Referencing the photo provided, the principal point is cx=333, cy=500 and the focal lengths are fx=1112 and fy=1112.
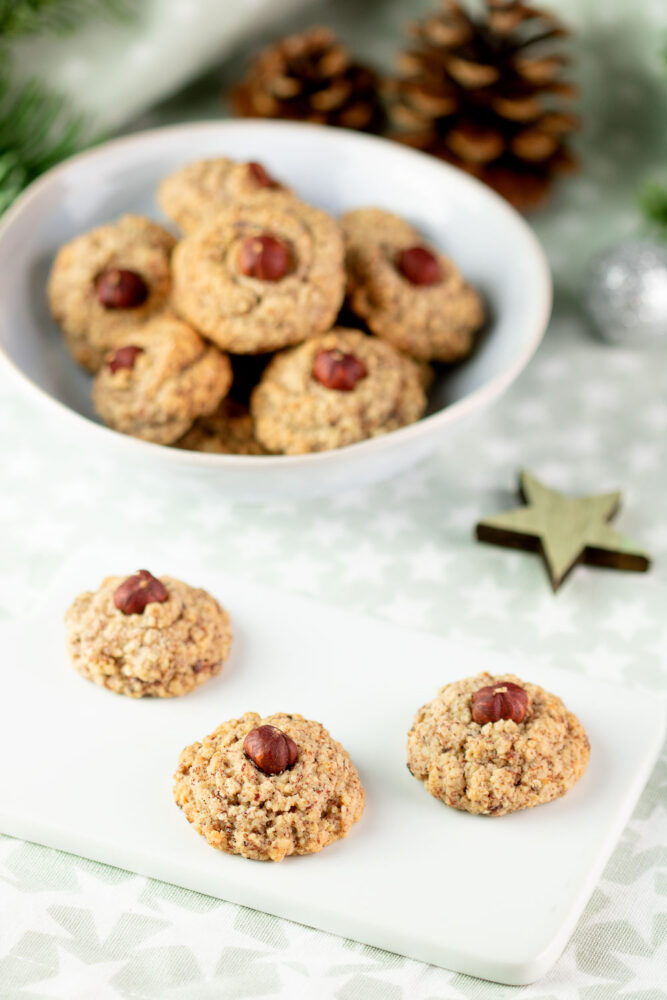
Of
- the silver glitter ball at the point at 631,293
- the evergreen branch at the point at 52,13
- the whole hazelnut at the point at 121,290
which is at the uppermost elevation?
the evergreen branch at the point at 52,13

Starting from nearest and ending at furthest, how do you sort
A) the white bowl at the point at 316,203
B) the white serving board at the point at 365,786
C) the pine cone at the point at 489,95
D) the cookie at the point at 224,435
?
the white serving board at the point at 365,786, the white bowl at the point at 316,203, the cookie at the point at 224,435, the pine cone at the point at 489,95

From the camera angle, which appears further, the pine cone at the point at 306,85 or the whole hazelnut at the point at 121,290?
the pine cone at the point at 306,85

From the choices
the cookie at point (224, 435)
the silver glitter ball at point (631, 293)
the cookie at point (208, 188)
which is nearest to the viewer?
the cookie at point (224, 435)

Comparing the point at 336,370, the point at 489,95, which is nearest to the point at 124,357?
the point at 336,370

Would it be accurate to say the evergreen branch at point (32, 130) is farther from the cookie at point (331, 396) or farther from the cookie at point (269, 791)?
the cookie at point (269, 791)

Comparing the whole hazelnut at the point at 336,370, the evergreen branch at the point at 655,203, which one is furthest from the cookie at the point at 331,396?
the evergreen branch at the point at 655,203

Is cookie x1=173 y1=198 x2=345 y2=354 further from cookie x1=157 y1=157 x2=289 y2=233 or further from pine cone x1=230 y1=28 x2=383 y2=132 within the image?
pine cone x1=230 y1=28 x2=383 y2=132

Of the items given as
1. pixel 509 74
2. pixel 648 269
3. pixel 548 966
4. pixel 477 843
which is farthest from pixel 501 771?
pixel 509 74

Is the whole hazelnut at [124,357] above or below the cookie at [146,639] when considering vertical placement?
above
